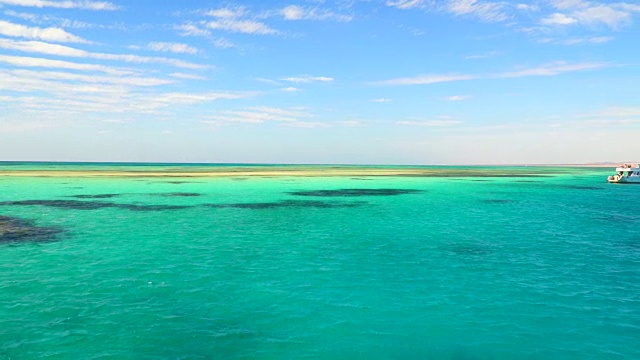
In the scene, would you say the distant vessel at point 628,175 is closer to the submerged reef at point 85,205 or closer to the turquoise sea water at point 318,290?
the turquoise sea water at point 318,290

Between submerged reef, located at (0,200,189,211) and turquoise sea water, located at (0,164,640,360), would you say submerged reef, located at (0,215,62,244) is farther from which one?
submerged reef, located at (0,200,189,211)

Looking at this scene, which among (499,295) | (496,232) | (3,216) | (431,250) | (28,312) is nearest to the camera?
(28,312)

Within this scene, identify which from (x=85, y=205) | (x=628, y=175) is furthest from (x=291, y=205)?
(x=628, y=175)

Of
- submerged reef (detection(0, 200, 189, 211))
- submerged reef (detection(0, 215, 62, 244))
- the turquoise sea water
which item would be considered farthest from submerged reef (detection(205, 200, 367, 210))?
submerged reef (detection(0, 215, 62, 244))

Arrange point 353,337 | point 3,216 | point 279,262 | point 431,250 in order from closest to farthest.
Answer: point 353,337 → point 279,262 → point 431,250 → point 3,216

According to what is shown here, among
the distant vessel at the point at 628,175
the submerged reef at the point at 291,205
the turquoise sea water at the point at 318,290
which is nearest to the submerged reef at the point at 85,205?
the submerged reef at the point at 291,205

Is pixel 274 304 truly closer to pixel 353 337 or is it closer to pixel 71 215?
pixel 353 337

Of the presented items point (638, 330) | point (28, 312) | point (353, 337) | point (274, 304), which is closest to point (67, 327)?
point (28, 312)

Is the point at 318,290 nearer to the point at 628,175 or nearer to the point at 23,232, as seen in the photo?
the point at 23,232
